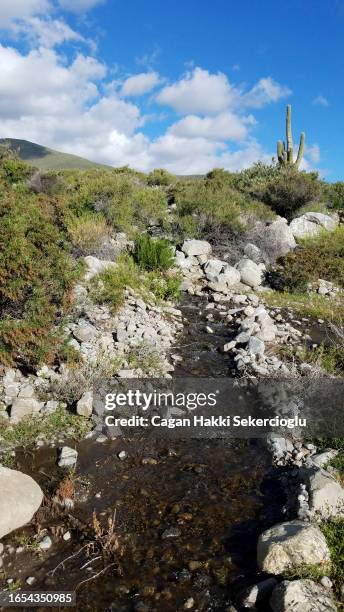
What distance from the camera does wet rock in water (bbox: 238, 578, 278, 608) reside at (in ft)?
12.4

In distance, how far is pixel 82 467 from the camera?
567cm

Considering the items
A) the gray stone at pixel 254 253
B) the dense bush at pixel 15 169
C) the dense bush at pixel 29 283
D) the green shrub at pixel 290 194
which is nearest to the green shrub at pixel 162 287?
the gray stone at pixel 254 253

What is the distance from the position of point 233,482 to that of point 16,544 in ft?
8.33

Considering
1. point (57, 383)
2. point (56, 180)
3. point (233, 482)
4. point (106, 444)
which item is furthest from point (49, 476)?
point (56, 180)

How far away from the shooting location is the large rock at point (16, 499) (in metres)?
4.49

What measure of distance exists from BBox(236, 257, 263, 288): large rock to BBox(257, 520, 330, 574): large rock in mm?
10123

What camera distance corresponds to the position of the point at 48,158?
394 ft

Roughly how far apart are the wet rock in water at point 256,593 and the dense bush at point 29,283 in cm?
440

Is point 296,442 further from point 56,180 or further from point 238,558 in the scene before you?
point 56,180

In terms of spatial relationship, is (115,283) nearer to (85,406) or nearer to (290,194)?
(85,406)

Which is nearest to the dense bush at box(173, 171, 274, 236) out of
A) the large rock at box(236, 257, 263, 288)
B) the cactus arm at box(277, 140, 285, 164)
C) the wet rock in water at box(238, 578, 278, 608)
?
the large rock at box(236, 257, 263, 288)

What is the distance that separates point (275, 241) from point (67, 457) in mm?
12351

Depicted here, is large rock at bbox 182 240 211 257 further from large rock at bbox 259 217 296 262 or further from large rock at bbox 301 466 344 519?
large rock at bbox 301 466 344 519

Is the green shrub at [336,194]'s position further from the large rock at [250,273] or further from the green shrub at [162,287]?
the green shrub at [162,287]
